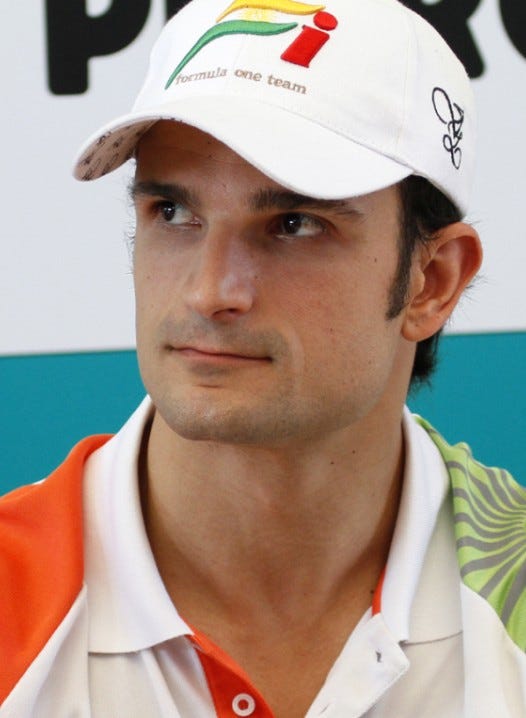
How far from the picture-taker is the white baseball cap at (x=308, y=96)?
123cm

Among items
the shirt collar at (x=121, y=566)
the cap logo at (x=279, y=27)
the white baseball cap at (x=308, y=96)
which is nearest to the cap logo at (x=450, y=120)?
the white baseball cap at (x=308, y=96)

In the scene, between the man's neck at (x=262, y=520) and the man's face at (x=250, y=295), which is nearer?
the man's face at (x=250, y=295)

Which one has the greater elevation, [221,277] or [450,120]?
[450,120]

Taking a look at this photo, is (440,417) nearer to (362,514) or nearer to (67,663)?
(362,514)

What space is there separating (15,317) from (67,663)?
586mm

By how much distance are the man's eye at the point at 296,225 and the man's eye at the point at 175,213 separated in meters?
0.08

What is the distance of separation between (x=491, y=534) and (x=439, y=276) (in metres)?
0.25

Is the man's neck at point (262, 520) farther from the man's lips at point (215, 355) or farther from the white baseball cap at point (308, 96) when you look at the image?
the white baseball cap at point (308, 96)

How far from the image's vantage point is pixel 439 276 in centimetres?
145

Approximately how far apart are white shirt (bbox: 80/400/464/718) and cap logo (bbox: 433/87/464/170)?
314mm

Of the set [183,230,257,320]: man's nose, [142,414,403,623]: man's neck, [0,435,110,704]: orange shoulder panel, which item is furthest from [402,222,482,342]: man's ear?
[0,435,110,704]: orange shoulder panel

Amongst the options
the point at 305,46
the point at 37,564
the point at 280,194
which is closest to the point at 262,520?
the point at 37,564

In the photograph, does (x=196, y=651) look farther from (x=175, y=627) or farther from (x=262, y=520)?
(x=262, y=520)

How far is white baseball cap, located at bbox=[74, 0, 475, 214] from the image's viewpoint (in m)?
1.23
